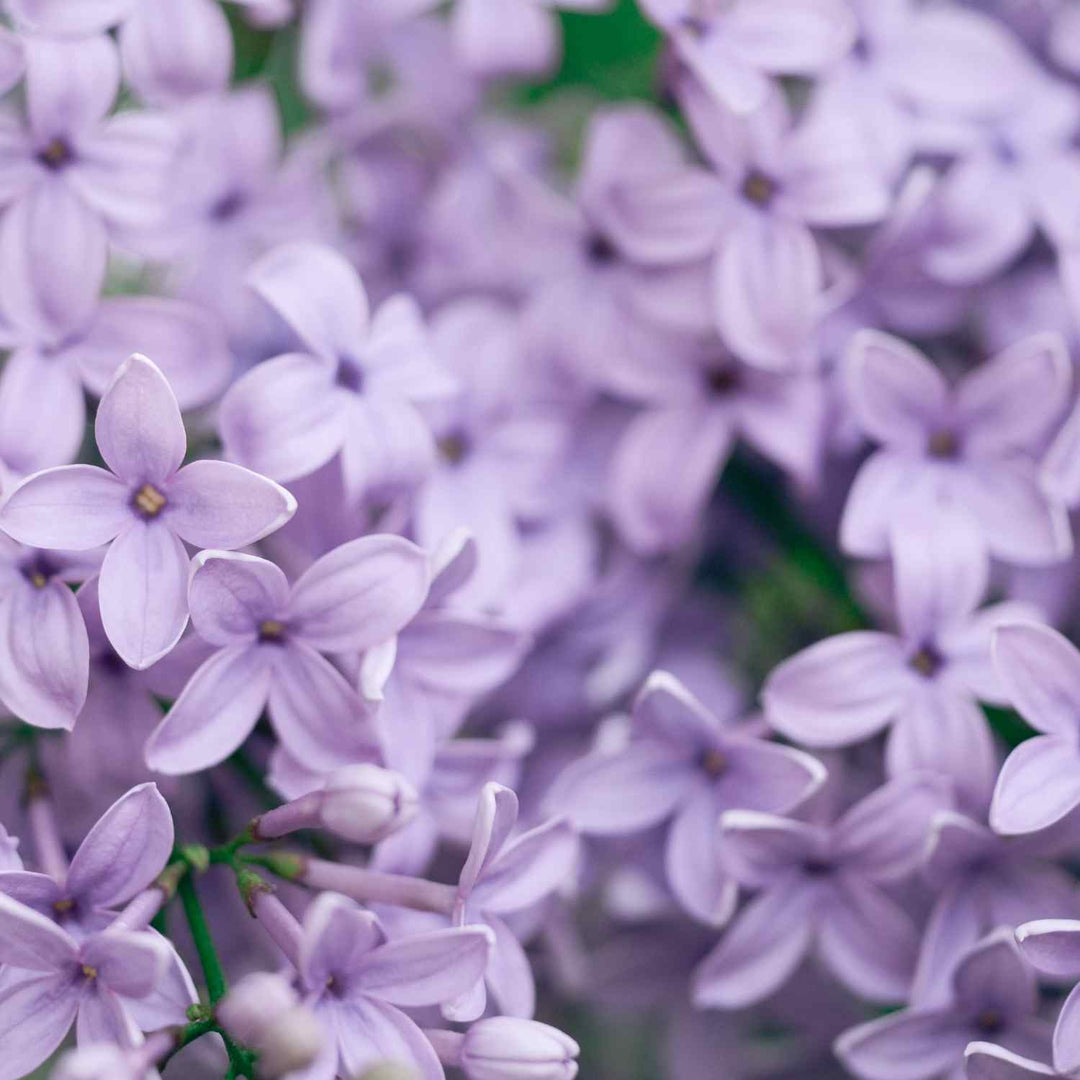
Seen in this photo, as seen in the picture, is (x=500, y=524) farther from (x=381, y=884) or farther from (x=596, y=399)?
(x=381, y=884)

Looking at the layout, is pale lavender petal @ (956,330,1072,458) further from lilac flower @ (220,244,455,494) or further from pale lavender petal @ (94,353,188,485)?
pale lavender petal @ (94,353,188,485)

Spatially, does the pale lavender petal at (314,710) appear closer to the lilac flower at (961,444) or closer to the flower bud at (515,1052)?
the flower bud at (515,1052)

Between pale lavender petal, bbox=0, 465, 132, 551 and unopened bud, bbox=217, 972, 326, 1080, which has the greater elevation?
pale lavender petal, bbox=0, 465, 132, 551

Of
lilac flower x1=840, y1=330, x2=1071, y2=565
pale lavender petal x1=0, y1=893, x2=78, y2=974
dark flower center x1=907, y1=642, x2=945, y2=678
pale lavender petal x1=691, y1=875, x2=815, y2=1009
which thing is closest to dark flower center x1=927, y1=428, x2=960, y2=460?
lilac flower x1=840, y1=330, x2=1071, y2=565

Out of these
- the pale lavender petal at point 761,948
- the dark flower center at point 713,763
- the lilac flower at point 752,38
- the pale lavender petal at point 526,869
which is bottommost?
the pale lavender petal at point 761,948

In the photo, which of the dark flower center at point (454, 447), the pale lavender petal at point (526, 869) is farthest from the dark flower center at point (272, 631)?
the dark flower center at point (454, 447)
